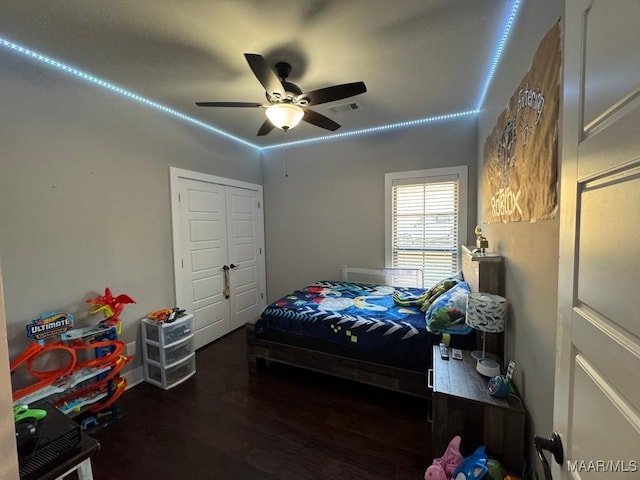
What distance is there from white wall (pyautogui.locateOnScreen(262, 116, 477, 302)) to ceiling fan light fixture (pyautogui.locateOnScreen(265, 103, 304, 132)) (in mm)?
1862

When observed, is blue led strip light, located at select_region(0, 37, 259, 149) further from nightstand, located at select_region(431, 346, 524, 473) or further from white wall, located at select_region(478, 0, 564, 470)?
nightstand, located at select_region(431, 346, 524, 473)

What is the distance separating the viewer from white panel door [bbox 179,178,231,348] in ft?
10.1

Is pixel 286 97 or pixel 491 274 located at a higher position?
pixel 286 97

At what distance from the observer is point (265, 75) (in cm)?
172

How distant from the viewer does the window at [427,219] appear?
10.8ft

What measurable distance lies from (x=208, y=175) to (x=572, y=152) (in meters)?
3.41

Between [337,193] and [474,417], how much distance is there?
9.98ft

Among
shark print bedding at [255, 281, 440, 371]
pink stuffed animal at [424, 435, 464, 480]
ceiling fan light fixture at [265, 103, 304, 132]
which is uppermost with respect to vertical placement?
ceiling fan light fixture at [265, 103, 304, 132]

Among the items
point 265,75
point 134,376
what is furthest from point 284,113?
point 134,376

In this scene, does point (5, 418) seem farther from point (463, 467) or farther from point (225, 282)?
point (225, 282)

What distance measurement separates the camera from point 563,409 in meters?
0.74

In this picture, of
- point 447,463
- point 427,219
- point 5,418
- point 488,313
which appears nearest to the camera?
point 5,418

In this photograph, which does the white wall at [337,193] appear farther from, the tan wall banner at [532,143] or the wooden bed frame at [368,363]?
the wooden bed frame at [368,363]

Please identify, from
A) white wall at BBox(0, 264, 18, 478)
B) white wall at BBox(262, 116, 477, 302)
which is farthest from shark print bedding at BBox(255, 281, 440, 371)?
white wall at BBox(0, 264, 18, 478)
